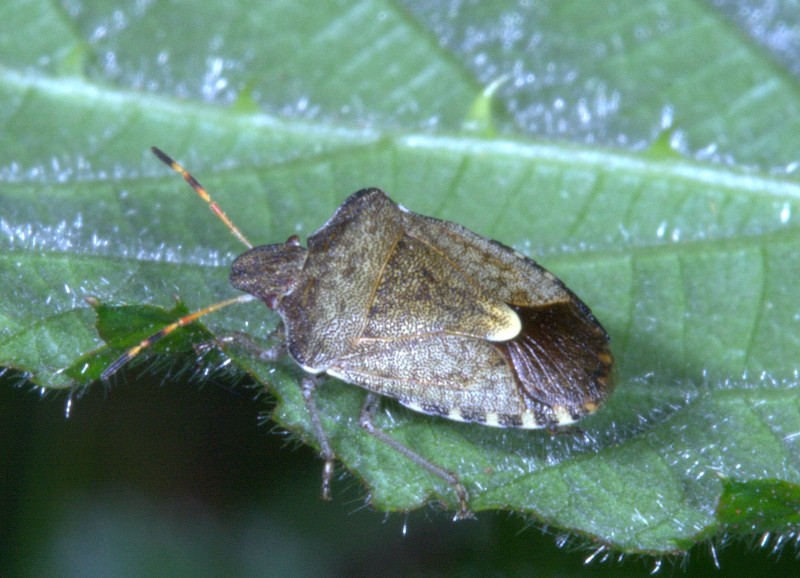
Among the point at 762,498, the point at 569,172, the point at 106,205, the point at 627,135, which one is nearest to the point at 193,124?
the point at 106,205

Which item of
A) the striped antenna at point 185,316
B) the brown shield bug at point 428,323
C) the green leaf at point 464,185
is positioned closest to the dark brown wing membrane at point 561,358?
the brown shield bug at point 428,323

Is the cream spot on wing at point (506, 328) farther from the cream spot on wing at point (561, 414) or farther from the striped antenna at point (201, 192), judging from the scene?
the striped antenna at point (201, 192)

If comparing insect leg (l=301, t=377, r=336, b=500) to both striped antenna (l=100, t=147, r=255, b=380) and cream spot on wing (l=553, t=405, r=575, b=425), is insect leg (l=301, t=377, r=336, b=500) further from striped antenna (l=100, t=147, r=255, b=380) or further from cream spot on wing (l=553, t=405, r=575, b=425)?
cream spot on wing (l=553, t=405, r=575, b=425)

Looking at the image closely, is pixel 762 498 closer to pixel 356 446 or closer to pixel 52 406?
pixel 356 446

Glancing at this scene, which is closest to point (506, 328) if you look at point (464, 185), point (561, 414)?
point (561, 414)

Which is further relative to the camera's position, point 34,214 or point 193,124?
point 193,124

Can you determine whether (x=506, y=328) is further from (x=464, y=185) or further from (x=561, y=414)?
(x=464, y=185)

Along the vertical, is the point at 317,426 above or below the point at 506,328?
below
